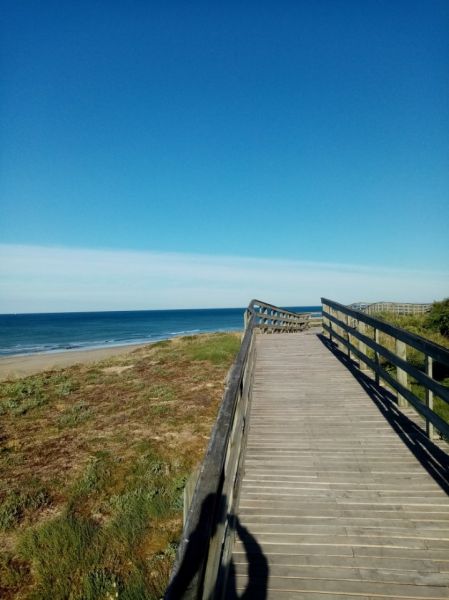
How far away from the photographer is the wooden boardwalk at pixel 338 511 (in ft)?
9.13

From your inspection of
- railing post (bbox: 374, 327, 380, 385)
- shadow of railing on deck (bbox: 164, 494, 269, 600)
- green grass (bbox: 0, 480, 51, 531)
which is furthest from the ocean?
shadow of railing on deck (bbox: 164, 494, 269, 600)

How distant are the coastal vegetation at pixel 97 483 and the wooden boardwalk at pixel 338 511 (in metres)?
1.77

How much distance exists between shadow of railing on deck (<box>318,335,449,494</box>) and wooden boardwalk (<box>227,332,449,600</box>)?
3 centimetres

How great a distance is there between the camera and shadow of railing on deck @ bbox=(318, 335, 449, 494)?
4.22 metres

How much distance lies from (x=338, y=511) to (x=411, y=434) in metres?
2.17

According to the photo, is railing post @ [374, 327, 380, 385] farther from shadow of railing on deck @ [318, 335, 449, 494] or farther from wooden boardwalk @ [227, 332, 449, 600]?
wooden boardwalk @ [227, 332, 449, 600]

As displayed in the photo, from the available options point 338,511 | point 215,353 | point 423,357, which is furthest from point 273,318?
point 338,511

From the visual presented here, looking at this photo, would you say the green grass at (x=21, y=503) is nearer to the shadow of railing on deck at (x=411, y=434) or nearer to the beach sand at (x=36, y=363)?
the shadow of railing on deck at (x=411, y=434)

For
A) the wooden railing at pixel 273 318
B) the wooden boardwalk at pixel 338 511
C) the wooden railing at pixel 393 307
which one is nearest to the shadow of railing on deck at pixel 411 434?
the wooden boardwalk at pixel 338 511

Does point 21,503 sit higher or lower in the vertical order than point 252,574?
lower

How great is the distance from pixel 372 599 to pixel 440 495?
5.42ft

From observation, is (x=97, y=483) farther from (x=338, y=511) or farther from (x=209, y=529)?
(x=209, y=529)

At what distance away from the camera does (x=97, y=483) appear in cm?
639

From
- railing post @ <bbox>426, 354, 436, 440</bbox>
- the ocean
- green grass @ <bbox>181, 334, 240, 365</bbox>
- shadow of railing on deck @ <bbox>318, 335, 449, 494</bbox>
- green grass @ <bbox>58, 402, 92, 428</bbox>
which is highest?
railing post @ <bbox>426, 354, 436, 440</bbox>
